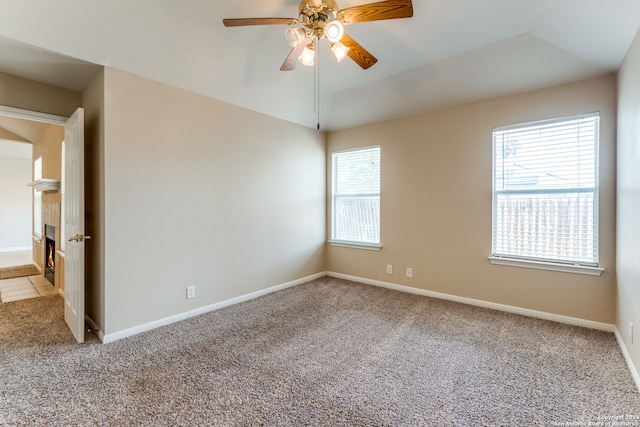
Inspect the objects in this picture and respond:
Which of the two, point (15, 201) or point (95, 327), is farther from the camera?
point (15, 201)

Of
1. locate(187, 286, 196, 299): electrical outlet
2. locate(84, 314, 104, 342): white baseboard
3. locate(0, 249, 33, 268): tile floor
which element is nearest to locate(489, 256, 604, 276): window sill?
locate(187, 286, 196, 299): electrical outlet

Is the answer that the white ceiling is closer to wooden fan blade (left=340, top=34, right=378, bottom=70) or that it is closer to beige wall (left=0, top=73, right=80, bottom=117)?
beige wall (left=0, top=73, right=80, bottom=117)

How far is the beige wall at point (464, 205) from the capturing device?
2.75 metres

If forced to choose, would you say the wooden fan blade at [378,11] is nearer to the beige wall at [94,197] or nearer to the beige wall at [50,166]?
the beige wall at [94,197]

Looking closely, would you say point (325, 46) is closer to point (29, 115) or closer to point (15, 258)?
point (29, 115)

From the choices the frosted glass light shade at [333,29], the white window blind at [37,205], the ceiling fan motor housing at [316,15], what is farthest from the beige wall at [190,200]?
the white window blind at [37,205]

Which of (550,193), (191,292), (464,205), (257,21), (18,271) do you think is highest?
(257,21)

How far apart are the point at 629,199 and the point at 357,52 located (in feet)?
7.90

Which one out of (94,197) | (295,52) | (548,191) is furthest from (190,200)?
(548,191)

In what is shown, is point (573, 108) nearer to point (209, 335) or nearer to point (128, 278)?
point (209, 335)

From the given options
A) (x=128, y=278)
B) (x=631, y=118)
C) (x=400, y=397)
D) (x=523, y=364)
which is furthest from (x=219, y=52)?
(x=523, y=364)

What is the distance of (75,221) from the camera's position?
2604 millimetres

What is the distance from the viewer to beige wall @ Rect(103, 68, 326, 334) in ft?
8.53

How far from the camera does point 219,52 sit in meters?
2.78
